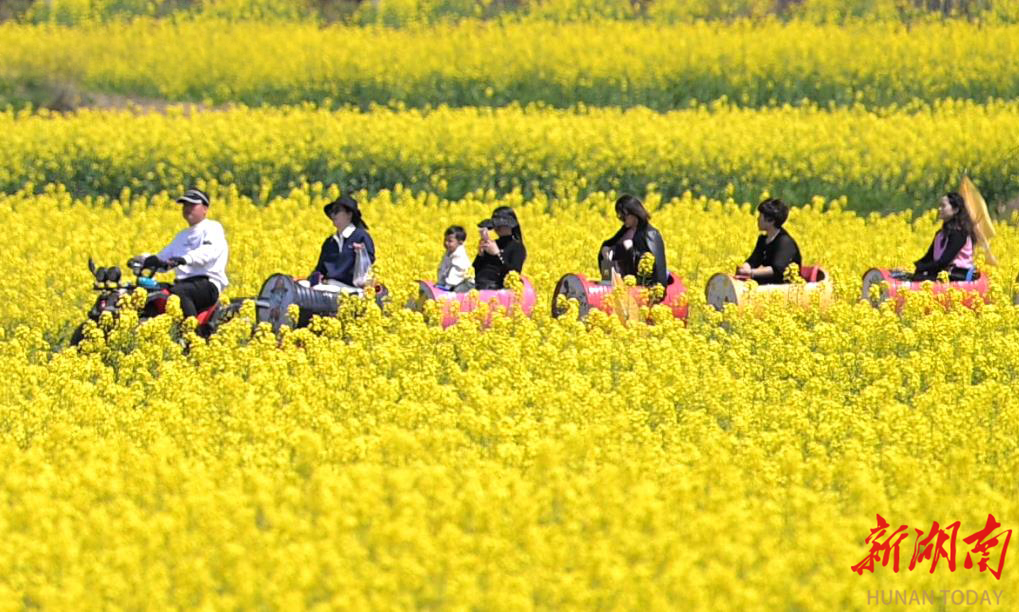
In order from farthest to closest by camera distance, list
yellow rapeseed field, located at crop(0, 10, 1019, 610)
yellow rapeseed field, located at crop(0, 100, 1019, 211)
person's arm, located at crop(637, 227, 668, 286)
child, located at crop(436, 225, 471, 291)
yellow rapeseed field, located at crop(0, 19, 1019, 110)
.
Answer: yellow rapeseed field, located at crop(0, 19, 1019, 110)
yellow rapeseed field, located at crop(0, 100, 1019, 211)
person's arm, located at crop(637, 227, 668, 286)
child, located at crop(436, 225, 471, 291)
yellow rapeseed field, located at crop(0, 10, 1019, 610)

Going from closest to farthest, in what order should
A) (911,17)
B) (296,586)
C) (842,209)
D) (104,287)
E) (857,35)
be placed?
(296,586)
(104,287)
(842,209)
(857,35)
(911,17)

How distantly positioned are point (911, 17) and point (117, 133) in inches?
638

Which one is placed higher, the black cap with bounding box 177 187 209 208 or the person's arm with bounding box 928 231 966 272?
the black cap with bounding box 177 187 209 208

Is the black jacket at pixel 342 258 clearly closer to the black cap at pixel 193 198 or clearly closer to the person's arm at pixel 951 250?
the black cap at pixel 193 198

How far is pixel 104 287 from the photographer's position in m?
13.2

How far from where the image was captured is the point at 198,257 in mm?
13445

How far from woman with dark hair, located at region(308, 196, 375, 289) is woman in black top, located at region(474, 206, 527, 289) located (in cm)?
98

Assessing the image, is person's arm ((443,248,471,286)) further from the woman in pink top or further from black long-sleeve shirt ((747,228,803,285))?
the woman in pink top

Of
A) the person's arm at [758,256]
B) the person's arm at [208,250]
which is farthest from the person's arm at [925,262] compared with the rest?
the person's arm at [208,250]

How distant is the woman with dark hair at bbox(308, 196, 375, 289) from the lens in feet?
44.9

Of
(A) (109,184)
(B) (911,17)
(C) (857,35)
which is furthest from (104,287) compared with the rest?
(B) (911,17)

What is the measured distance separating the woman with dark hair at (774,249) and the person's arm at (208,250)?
407 centimetres

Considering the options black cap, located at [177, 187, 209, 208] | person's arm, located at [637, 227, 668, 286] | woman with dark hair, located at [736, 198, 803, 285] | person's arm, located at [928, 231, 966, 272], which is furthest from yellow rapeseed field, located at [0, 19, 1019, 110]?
black cap, located at [177, 187, 209, 208]

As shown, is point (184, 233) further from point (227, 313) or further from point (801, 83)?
point (801, 83)
